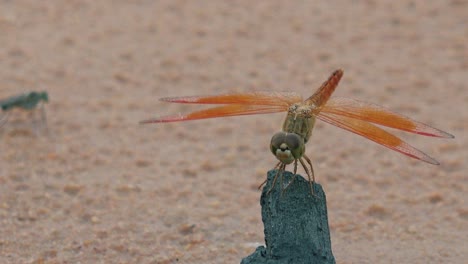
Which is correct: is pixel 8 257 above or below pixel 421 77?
below

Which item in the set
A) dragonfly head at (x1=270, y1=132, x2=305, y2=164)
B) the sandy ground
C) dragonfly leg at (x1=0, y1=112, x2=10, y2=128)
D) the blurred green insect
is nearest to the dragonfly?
dragonfly head at (x1=270, y1=132, x2=305, y2=164)

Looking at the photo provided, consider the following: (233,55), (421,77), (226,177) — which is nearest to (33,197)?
(226,177)

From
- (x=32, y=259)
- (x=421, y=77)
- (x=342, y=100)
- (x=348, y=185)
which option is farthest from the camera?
(x=421, y=77)

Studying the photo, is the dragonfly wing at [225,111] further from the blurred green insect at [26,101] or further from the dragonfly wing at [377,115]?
the blurred green insect at [26,101]

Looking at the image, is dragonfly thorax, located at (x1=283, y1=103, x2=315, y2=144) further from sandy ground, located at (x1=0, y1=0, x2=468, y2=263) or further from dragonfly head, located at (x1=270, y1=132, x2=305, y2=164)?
sandy ground, located at (x1=0, y1=0, x2=468, y2=263)

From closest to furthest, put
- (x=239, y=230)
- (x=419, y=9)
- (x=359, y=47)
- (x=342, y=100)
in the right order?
(x=342, y=100)
(x=239, y=230)
(x=359, y=47)
(x=419, y=9)

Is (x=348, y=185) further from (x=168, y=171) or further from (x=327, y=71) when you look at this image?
(x=327, y=71)

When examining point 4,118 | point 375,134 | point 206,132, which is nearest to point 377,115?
point 375,134
